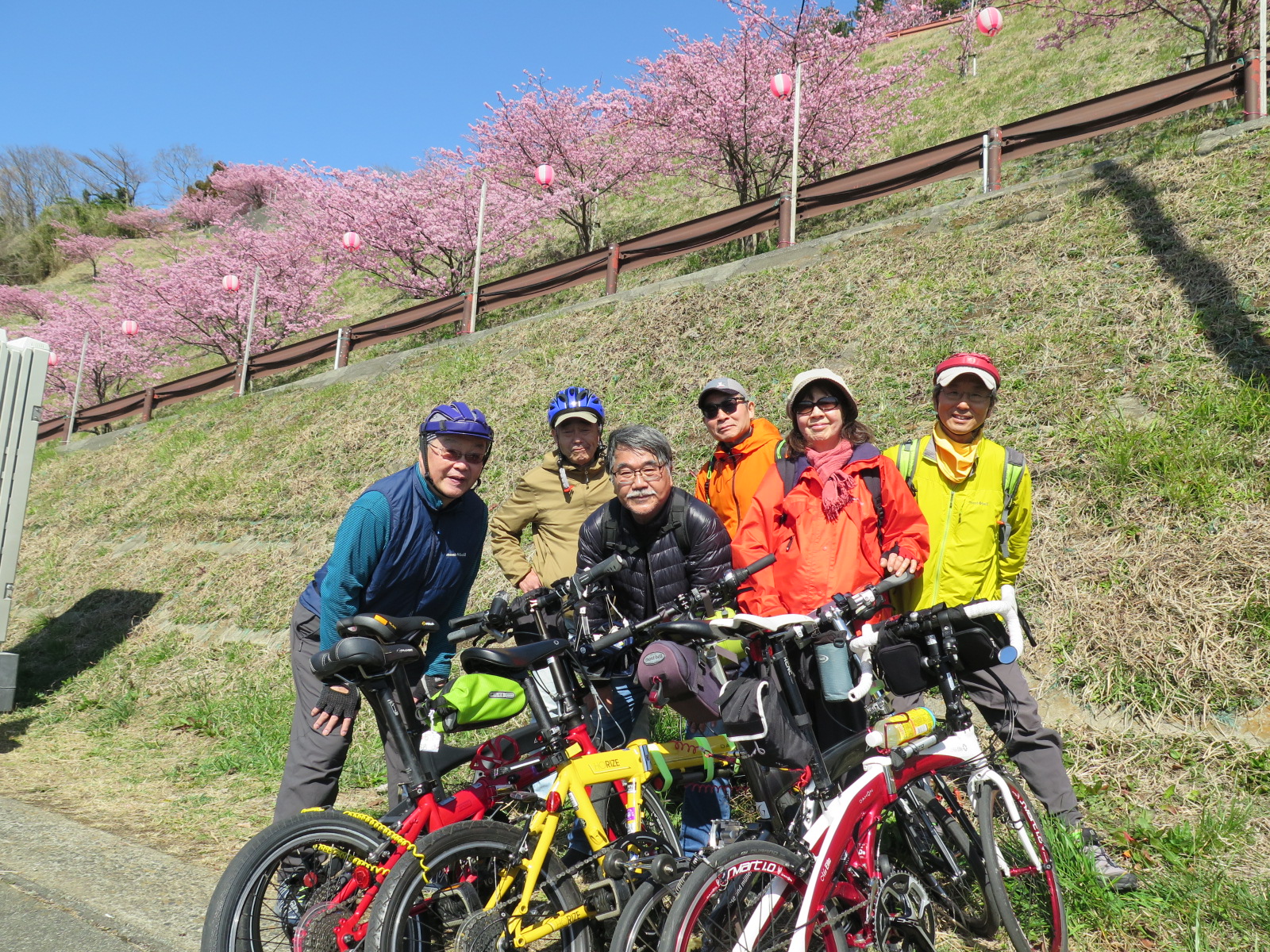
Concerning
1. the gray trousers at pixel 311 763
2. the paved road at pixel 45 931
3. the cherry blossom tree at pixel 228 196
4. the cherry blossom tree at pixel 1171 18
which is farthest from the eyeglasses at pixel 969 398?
the cherry blossom tree at pixel 228 196

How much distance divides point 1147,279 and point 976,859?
235 inches

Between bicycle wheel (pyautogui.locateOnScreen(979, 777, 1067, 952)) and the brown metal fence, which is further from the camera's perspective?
the brown metal fence

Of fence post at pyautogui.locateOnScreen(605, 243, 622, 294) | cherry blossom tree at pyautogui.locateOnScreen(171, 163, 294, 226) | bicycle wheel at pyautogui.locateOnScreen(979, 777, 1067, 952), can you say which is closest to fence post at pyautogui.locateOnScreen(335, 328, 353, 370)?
fence post at pyautogui.locateOnScreen(605, 243, 622, 294)

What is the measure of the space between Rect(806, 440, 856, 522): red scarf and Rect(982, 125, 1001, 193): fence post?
8.56m

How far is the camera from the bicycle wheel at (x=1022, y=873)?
9.20 ft

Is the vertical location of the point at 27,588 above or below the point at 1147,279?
below

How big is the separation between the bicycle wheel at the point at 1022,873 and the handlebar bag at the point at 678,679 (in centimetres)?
102

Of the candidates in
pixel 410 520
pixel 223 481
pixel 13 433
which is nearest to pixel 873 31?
pixel 223 481

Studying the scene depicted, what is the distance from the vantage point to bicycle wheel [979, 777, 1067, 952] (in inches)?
110

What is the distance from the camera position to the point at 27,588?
39.1 ft

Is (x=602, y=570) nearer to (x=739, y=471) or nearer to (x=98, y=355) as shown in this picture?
(x=739, y=471)

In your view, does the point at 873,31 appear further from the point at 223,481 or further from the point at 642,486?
the point at 642,486

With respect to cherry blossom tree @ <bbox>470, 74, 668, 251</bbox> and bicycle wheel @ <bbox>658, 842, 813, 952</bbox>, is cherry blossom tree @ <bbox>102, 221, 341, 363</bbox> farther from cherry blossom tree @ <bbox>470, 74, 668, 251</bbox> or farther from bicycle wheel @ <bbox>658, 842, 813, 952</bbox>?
bicycle wheel @ <bbox>658, 842, 813, 952</bbox>

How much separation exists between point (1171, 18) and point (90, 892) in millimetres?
26021
